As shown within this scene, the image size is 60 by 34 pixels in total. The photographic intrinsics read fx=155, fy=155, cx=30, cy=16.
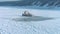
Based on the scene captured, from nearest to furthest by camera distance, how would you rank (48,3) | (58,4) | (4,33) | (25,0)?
(4,33) → (58,4) → (48,3) → (25,0)

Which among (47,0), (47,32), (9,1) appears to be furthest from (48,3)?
(47,32)

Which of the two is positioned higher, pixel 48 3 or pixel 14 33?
pixel 48 3

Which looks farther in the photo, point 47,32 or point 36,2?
point 36,2

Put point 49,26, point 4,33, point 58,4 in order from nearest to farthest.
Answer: point 4,33, point 49,26, point 58,4

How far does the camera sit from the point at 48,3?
265 cm

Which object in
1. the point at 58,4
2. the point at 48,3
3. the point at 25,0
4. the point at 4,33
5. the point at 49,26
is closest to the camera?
the point at 4,33

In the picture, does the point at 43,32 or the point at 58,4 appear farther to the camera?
the point at 58,4

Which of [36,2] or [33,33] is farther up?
[36,2]

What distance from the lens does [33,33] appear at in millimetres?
1113

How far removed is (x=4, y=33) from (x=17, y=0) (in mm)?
2128

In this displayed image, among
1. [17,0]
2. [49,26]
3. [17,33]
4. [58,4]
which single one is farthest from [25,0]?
[17,33]

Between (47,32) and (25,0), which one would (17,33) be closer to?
(47,32)

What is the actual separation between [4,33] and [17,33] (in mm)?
93

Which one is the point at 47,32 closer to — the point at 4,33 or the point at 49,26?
the point at 49,26
